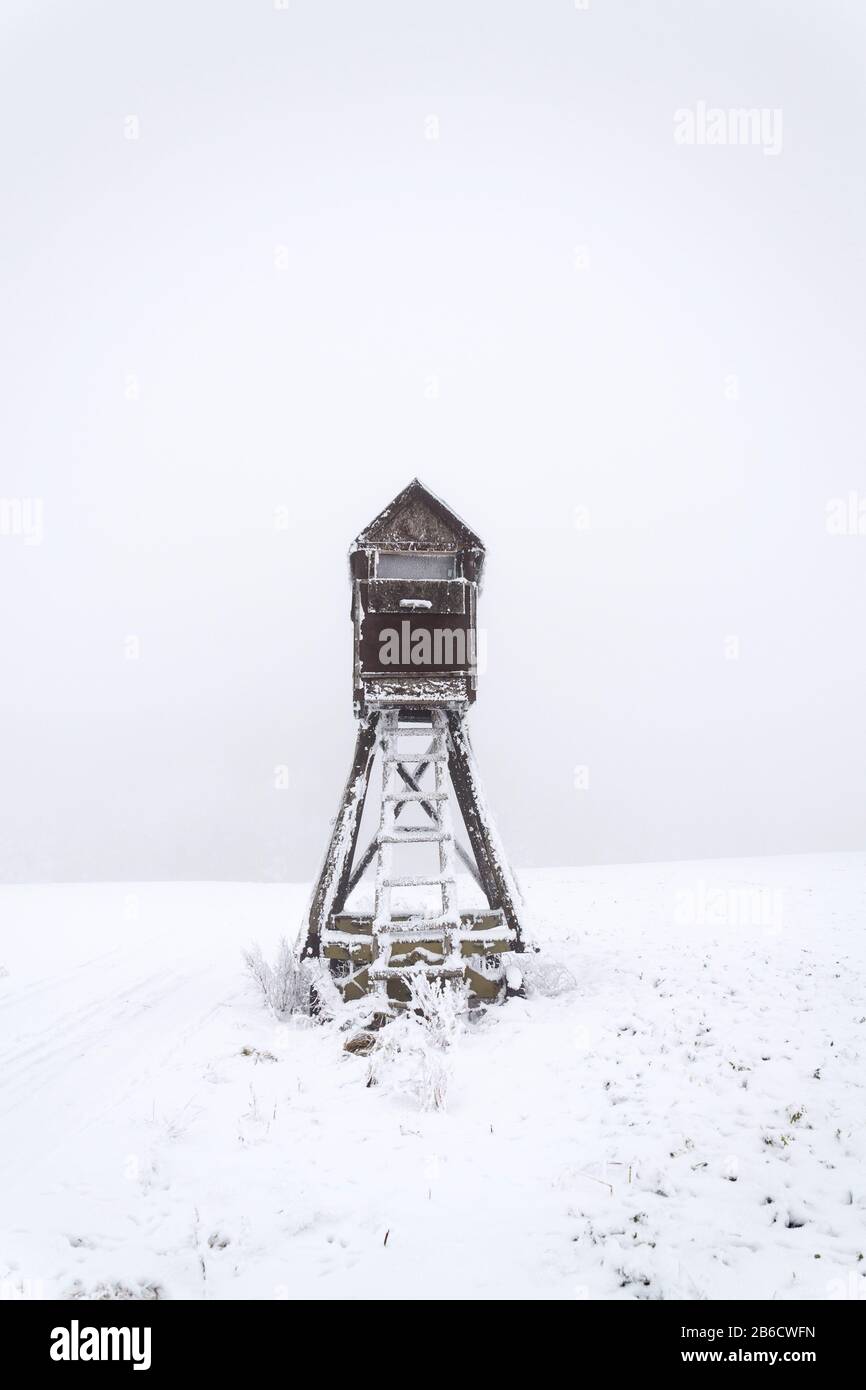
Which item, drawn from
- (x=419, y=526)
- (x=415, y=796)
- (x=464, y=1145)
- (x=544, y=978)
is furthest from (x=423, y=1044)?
(x=419, y=526)

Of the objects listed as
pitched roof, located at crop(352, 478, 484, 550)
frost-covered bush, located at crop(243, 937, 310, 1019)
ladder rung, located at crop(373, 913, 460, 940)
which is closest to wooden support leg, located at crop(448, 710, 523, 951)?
ladder rung, located at crop(373, 913, 460, 940)

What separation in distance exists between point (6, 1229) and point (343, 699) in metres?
92.5

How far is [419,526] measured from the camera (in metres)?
8.08

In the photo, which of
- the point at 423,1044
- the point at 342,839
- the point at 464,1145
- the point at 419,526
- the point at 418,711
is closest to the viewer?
the point at 464,1145

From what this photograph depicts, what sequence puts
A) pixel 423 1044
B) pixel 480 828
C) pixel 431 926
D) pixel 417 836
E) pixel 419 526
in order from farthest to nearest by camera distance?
pixel 419 526, pixel 480 828, pixel 417 836, pixel 431 926, pixel 423 1044

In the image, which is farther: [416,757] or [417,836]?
[416,757]

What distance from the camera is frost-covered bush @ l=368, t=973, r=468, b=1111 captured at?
5297 millimetres

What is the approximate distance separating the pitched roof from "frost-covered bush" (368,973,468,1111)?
497cm

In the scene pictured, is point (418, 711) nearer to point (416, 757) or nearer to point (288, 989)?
point (416, 757)

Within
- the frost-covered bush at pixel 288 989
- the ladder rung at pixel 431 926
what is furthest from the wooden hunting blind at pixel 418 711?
the frost-covered bush at pixel 288 989

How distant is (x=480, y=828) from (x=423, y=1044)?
2.53 metres

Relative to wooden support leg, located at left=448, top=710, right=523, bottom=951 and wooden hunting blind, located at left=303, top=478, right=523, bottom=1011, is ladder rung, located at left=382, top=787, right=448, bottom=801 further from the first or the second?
wooden support leg, located at left=448, top=710, right=523, bottom=951

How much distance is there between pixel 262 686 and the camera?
318 feet

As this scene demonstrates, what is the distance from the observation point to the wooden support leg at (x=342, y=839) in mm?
7527
